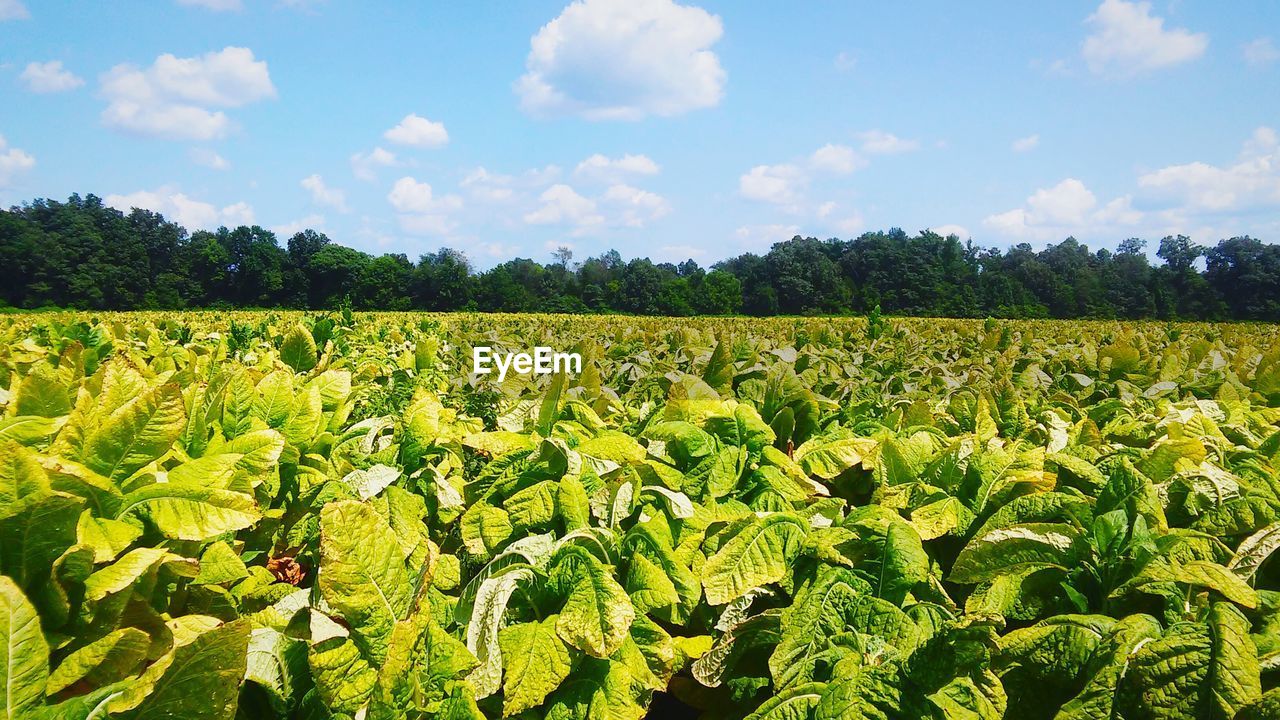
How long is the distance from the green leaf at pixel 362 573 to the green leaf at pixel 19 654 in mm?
325

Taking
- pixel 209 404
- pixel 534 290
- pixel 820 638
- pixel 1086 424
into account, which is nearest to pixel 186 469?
pixel 209 404

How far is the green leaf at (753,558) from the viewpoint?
1421mm

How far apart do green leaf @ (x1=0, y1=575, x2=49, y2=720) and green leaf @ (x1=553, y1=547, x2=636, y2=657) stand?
0.72 meters

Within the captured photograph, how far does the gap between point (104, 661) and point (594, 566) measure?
2.43ft

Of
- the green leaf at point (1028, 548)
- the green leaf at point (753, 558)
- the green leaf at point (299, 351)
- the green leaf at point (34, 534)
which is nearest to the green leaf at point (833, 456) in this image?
the green leaf at point (753, 558)

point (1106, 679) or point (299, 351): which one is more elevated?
point (299, 351)

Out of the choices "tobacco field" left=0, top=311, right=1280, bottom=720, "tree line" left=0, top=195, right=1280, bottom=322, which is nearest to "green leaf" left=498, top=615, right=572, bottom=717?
"tobacco field" left=0, top=311, right=1280, bottom=720

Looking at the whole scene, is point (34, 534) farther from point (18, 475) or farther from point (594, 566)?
point (594, 566)

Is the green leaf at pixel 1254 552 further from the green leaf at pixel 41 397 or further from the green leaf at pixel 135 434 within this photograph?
the green leaf at pixel 41 397

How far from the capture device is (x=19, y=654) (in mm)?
822

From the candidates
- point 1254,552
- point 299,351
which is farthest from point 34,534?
point 299,351

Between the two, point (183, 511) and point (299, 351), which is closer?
point (183, 511)

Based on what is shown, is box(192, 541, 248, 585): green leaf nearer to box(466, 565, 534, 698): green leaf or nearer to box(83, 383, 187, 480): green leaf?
box(83, 383, 187, 480): green leaf

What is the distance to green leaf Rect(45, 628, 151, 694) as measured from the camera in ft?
2.96
